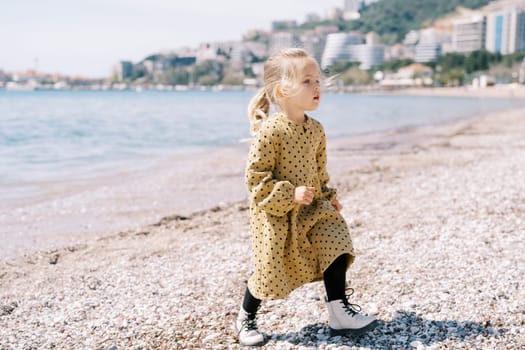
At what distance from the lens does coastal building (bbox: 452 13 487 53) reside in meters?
185

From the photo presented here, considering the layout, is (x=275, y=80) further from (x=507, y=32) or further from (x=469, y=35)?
(x=469, y=35)

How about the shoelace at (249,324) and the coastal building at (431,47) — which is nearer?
the shoelace at (249,324)

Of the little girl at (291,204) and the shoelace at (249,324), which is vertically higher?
the little girl at (291,204)

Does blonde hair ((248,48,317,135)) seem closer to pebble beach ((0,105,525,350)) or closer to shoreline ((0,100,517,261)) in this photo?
pebble beach ((0,105,525,350))

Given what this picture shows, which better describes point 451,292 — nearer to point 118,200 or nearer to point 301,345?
point 301,345

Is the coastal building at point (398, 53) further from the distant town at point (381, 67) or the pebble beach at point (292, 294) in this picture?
the pebble beach at point (292, 294)

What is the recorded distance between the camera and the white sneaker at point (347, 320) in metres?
3.33

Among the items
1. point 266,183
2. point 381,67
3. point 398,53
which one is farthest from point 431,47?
point 266,183

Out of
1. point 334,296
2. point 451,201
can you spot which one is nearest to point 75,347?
point 334,296

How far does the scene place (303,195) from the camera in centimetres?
297

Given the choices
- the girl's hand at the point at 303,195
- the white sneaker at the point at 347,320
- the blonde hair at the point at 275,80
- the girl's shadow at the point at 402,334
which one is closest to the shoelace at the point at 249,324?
the girl's shadow at the point at 402,334

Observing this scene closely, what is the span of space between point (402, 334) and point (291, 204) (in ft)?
3.57

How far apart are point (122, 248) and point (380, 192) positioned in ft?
13.0

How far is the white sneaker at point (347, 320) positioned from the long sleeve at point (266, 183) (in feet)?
2.25
